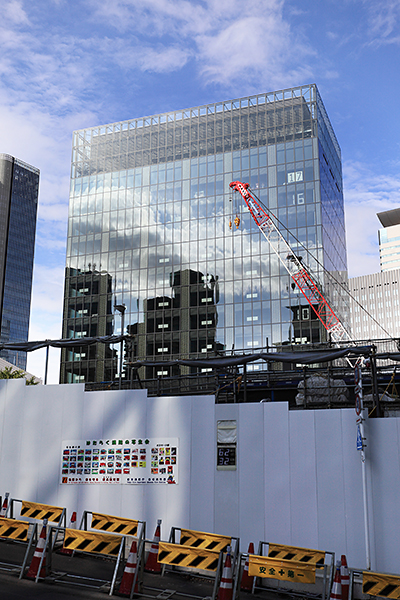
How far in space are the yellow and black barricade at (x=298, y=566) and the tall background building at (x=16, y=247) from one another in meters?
164

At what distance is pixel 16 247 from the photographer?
173 metres

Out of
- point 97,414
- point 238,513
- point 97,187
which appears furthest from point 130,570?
point 97,187

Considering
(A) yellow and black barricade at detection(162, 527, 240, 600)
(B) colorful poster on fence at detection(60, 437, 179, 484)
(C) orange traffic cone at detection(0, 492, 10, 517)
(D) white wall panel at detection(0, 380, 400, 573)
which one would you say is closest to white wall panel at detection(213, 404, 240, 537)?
(D) white wall panel at detection(0, 380, 400, 573)

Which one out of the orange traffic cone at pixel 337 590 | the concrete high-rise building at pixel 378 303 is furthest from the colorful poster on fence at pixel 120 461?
the concrete high-rise building at pixel 378 303

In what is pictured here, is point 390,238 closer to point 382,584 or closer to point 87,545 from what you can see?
point 382,584

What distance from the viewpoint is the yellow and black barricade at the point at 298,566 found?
9969 mm

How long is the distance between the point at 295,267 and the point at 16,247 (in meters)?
135

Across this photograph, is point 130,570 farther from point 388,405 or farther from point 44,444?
point 388,405

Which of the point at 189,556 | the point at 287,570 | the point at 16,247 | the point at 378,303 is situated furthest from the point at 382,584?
the point at 16,247

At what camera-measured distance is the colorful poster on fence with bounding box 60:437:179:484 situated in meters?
14.0

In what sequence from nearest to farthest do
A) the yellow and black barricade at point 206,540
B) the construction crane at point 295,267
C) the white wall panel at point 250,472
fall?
the yellow and black barricade at point 206,540, the white wall panel at point 250,472, the construction crane at point 295,267

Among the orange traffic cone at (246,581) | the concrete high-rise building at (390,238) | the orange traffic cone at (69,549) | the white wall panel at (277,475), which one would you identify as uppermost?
the concrete high-rise building at (390,238)

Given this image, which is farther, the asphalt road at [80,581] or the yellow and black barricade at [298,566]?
the asphalt road at [80,581]

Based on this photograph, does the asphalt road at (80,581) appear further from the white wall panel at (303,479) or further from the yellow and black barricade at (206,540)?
the white wall panel at (303,479)
